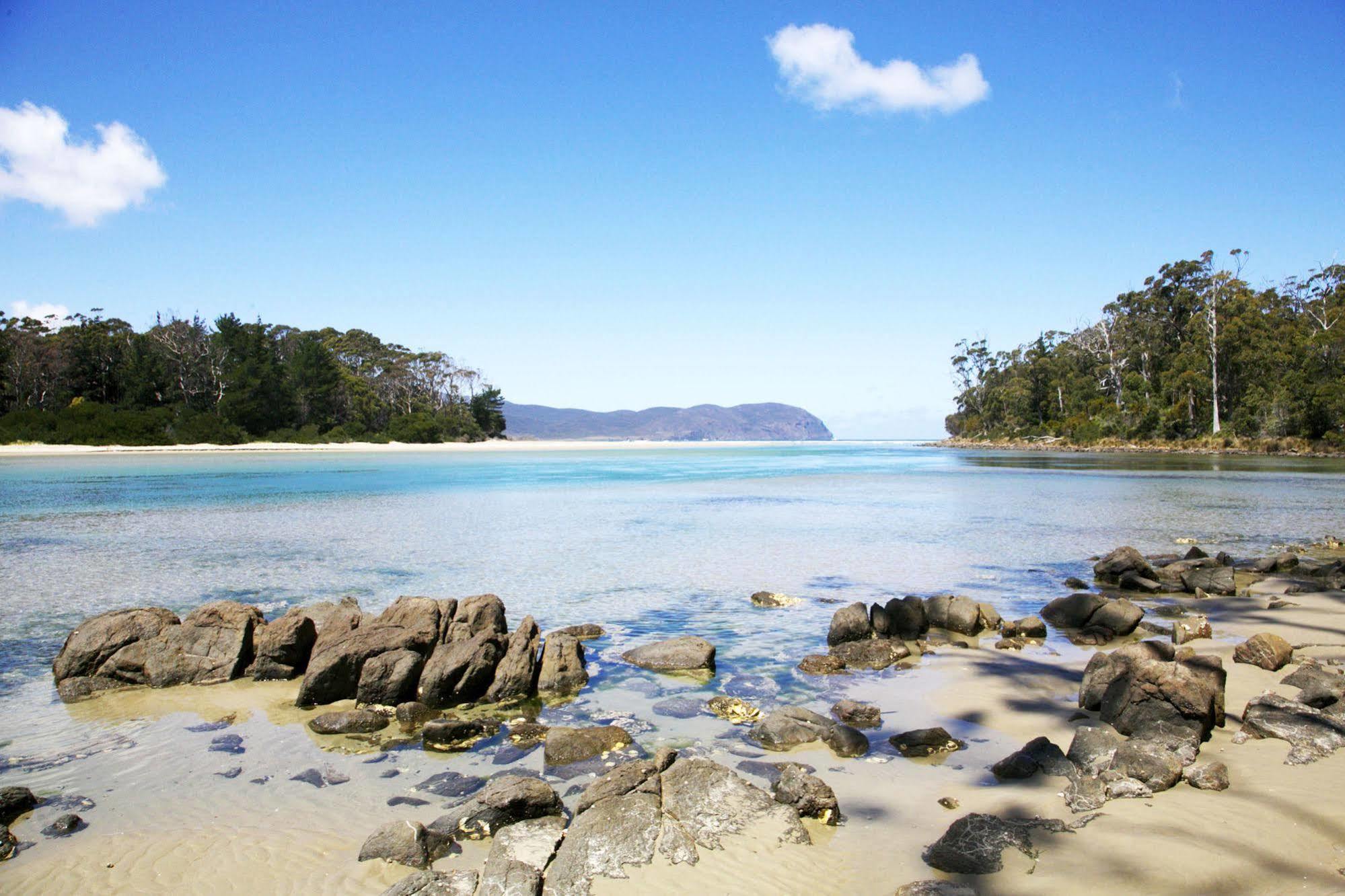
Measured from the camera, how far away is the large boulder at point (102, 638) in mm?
8055

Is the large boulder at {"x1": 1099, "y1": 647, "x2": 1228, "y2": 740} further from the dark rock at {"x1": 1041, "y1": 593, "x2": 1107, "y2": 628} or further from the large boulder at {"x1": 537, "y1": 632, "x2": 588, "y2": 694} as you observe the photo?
the large boulder at {"x1": 537, "y1": 632, "x2": 588, "y2": 694}

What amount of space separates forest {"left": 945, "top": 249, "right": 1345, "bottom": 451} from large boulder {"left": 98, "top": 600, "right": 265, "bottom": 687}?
65920 mm

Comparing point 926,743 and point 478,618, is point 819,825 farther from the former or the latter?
point 478,618

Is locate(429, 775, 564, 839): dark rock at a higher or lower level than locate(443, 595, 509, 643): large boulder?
lower

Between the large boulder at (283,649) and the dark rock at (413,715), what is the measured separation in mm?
1927

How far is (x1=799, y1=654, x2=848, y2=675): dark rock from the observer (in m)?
8.28

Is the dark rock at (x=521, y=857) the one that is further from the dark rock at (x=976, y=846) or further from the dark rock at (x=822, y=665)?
the dark rock at (x=822, y=665)

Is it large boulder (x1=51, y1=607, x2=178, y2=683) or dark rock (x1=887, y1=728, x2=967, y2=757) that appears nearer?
dark rock (x1=887, y1=728, x2=967, y2=757)

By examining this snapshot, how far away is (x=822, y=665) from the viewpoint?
838 centimetres

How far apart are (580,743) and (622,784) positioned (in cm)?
114

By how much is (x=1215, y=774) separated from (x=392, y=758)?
236 inches

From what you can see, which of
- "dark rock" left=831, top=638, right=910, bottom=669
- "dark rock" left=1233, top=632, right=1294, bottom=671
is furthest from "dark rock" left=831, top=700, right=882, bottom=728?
"dark rock" left=1233, top=632, right=1294, bottom=671

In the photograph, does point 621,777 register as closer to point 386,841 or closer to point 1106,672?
point 386,841

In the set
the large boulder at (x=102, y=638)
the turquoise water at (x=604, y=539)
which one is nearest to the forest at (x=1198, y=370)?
the turquoise water at (x=604, y=539)
